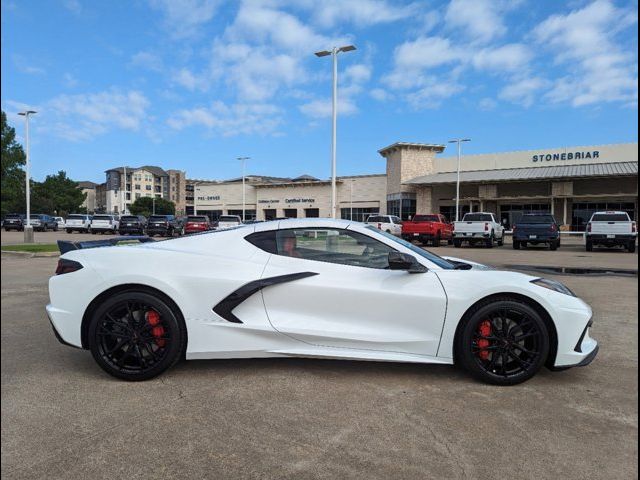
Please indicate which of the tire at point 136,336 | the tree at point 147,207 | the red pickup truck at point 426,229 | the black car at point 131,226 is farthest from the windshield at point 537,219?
the tree at point 147,207

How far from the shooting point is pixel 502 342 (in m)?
3.72

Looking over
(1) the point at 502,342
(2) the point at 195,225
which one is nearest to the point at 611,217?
(1) the point at 502,342

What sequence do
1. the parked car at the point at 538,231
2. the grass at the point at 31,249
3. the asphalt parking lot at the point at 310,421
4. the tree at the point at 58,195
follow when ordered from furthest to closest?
the tree at the point at 58,195 → the parked car at the point at 538,231 → the grass at the point at 31,249 → the asphalt parking lot at the point at 310,421

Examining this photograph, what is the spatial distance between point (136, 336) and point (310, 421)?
1.64m

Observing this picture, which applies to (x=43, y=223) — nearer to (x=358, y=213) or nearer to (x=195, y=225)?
(x=195, y=225)

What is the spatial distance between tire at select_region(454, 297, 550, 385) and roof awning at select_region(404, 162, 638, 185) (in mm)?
41945

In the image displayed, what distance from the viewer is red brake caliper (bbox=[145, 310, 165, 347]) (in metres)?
3.77

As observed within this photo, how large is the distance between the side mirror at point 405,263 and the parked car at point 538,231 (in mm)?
20056

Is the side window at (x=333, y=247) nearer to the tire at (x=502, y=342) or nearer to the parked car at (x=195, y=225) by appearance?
the tire at (x=502, y=342)

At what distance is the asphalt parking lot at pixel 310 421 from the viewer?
8.41ft

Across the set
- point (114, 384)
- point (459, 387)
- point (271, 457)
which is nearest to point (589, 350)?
point (459, 387)

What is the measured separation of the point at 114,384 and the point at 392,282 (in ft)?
7.94

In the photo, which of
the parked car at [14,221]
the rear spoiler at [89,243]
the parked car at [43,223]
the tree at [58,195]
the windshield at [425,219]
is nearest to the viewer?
the rear spoiler at [89,243]

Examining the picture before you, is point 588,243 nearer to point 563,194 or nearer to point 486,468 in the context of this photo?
point 486,468
